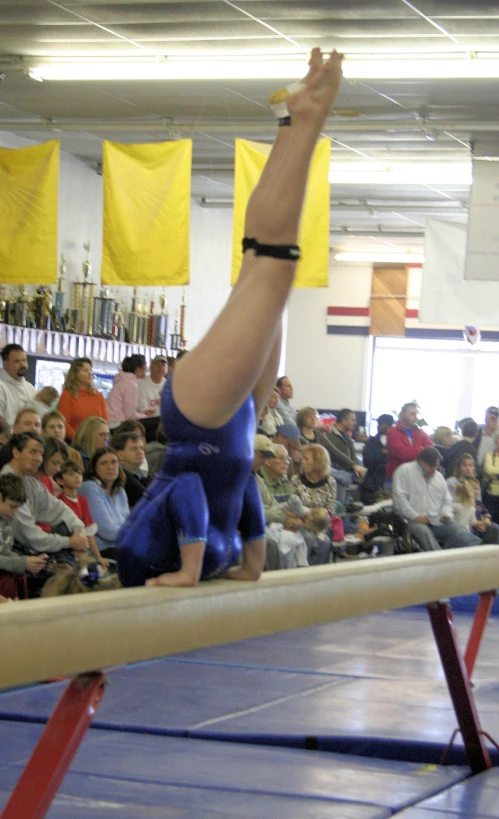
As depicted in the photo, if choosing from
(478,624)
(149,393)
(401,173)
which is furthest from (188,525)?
(401,173)

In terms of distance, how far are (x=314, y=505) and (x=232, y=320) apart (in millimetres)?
5539

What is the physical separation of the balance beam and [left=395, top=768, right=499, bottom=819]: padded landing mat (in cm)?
61

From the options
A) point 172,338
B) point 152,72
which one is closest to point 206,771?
point 152,72

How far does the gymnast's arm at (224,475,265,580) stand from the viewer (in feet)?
7.78

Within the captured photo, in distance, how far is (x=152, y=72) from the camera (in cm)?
864

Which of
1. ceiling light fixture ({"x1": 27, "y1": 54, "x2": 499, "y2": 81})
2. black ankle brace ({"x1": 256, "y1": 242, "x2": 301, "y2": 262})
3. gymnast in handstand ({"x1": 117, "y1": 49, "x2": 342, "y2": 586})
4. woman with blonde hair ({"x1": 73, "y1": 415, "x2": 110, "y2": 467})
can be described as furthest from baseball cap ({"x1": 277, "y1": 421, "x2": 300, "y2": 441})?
black ankle brace ({"x1": 256, "y1": 242, "x2": 301, "y2": 262})

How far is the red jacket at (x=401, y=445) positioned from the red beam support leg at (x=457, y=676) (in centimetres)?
725

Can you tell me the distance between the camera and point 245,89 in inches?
368

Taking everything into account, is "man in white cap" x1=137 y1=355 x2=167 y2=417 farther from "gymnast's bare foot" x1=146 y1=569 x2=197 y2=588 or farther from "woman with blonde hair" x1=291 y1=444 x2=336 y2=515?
"gymnast's bare foot" x1=146 y1=569 x2=197 y2=588

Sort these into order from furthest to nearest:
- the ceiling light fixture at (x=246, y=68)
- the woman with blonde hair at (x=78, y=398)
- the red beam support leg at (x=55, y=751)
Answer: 1. the ceiling light fixture at (x=246, y=68)
2. the woman with blonde hair at (x=78, y=398)
3. the red beam support leg at (x=55, y=751)

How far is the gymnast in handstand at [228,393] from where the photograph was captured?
2.09 meters

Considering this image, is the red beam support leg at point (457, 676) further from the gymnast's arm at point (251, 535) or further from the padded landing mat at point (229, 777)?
the gymnast's arm at point (251, 535)

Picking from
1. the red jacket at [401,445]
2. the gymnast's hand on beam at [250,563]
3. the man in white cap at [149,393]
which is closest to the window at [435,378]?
the red jacket at [401,445]

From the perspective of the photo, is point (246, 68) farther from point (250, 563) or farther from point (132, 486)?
point (250, 563)
